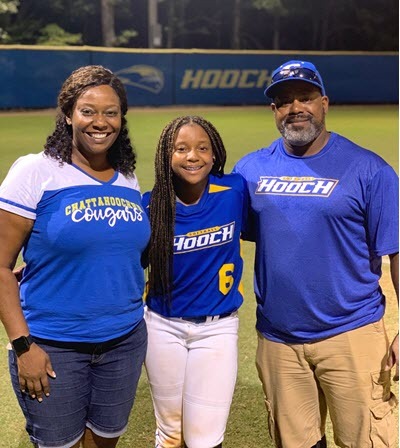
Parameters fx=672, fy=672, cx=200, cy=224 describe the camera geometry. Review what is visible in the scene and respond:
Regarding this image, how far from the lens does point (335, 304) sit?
10.1 ft

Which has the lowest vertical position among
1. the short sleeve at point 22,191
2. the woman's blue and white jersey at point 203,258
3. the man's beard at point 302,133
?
the woman's blue and white jersey at point 203,258

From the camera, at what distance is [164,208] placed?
10.2 ft

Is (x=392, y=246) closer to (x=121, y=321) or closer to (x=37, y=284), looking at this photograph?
(x=121, y=321)

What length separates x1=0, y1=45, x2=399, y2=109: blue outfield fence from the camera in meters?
20.5

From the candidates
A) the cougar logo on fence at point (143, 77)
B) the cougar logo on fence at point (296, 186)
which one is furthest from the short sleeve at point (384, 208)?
the cougar logo on fence at point (143, 77)

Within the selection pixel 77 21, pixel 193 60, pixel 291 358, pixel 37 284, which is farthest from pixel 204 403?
pixel 77 21

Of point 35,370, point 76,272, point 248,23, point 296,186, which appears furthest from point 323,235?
point 248,23

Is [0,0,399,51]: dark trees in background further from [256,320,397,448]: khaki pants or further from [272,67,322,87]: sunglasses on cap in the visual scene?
[256,320,397,448]: khaki pants

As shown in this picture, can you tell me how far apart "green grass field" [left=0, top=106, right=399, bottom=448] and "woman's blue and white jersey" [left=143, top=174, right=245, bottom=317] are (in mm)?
1269

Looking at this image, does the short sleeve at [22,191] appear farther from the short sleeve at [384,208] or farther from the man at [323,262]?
the short sleeve at [384,208]

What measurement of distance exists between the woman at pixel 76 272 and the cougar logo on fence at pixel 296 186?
61cm

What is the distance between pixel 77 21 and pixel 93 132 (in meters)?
41.1

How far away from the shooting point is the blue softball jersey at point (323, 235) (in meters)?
2.96

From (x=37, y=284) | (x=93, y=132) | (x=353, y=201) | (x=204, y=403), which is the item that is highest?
(x=93, y=132)
